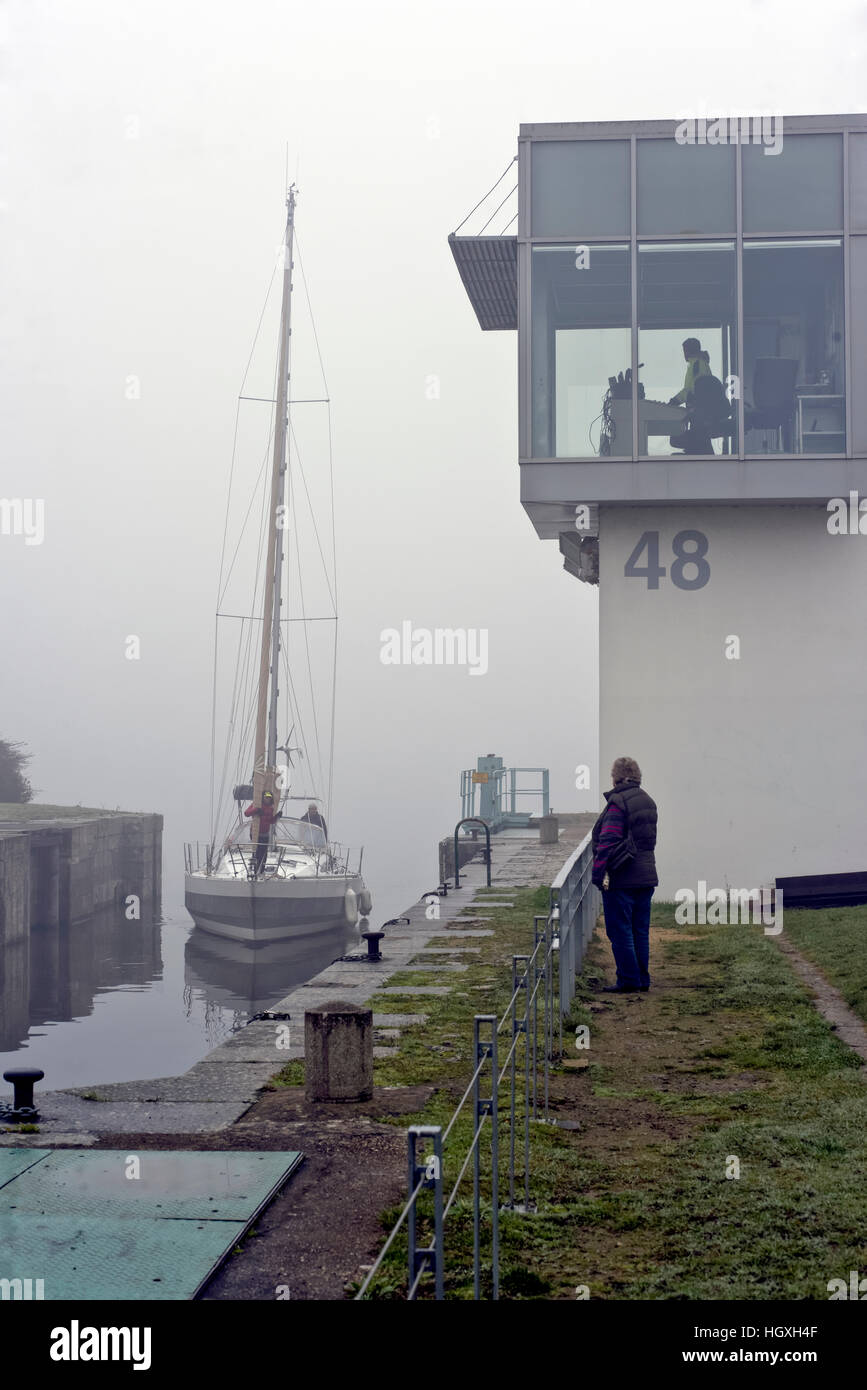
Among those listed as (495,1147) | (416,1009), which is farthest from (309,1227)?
(416,1009)

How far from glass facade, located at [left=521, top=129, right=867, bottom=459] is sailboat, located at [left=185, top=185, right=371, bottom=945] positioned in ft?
67.0

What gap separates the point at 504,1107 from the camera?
8.31 metres

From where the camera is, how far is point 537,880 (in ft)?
74.0

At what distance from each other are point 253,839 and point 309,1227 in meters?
31.0

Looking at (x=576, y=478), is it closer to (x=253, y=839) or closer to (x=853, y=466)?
(x=853, y=466)

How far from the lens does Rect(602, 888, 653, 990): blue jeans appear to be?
11422 mm

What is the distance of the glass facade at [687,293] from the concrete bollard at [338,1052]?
10.8 meters

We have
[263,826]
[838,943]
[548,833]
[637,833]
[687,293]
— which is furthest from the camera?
[263,826]

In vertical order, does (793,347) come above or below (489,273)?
below

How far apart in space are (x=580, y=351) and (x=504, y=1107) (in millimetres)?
11806

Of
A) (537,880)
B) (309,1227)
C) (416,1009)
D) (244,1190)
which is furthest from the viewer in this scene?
(537,880)

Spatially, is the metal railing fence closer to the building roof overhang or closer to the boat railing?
the building roof overhang

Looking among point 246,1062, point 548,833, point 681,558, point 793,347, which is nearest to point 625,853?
point 246,1062

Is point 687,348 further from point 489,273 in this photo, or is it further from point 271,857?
point 271,857
